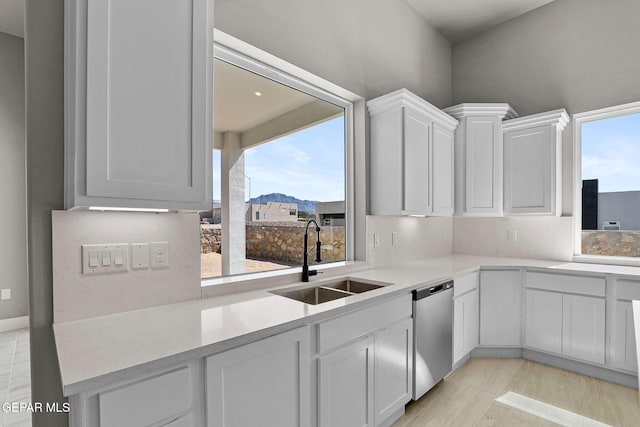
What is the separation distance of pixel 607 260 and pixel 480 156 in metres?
1.47

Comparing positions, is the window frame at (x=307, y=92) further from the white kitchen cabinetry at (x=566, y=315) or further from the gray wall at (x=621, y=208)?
the gray wall at (x=621, y=208)

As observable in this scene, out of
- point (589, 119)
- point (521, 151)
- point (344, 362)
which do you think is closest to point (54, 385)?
point (344, 362)

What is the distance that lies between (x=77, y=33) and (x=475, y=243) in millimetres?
3891

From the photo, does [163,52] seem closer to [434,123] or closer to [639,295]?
[434,123]

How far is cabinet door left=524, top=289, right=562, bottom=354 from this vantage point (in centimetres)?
271

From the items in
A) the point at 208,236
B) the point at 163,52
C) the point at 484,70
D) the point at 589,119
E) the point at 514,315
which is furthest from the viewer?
the point at 484,70

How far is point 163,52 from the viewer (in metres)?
1.24

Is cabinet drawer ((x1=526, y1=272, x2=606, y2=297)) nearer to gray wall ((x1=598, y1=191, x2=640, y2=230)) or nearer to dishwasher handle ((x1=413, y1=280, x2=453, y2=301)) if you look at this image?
gray wall ((x1=598, y1=191, x2=640, y2=230))

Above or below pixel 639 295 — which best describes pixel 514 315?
below

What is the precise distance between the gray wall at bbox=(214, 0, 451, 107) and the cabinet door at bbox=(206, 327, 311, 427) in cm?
168

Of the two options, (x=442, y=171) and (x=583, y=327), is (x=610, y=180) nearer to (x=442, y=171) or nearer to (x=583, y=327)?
(x=583, y=327)

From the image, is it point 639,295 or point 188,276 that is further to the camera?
point 639,295

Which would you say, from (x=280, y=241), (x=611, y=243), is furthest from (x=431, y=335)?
(x=611, y=243)

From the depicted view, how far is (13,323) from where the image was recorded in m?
3.59
